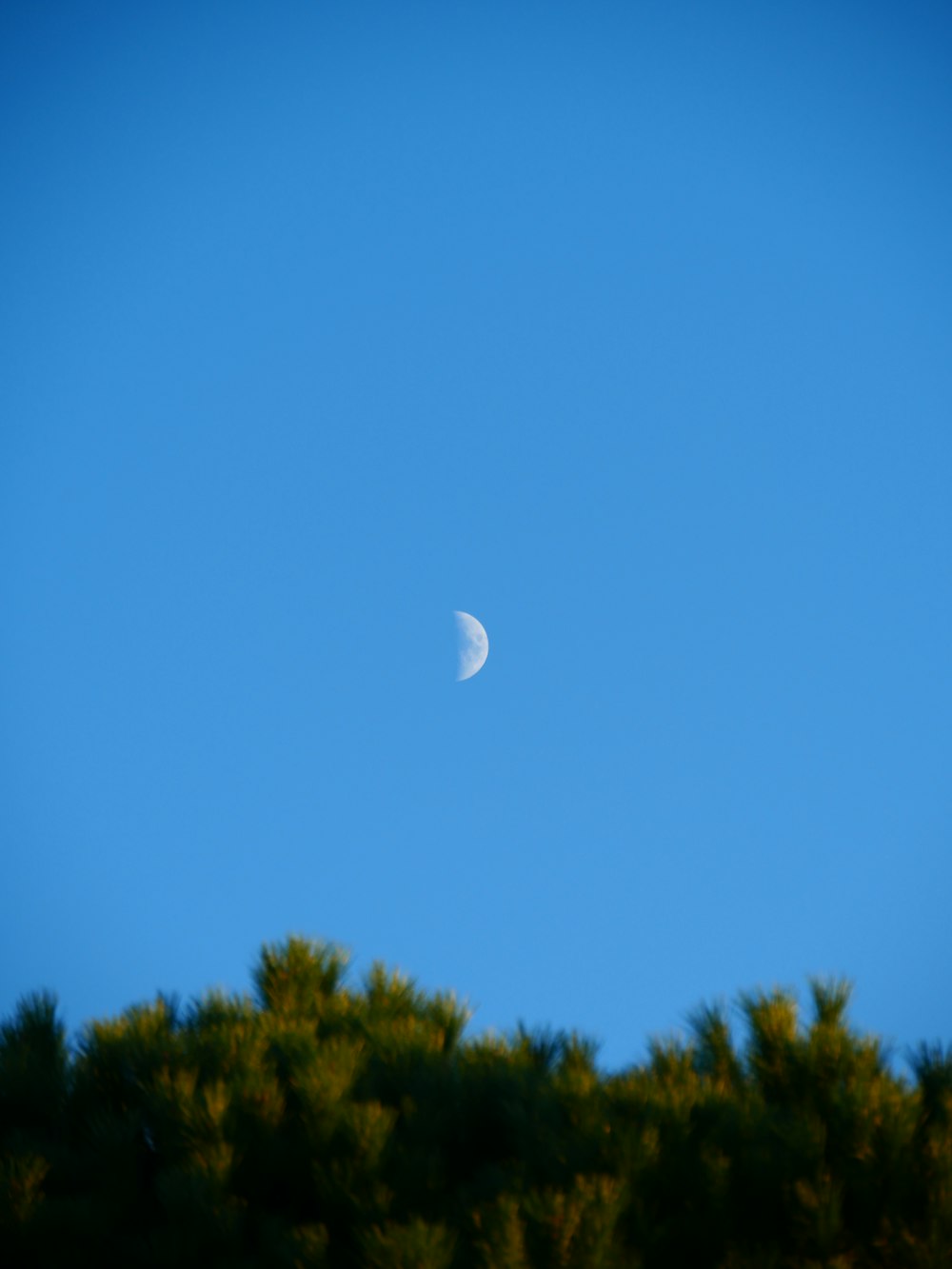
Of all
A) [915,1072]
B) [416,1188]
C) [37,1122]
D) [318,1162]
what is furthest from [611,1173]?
[37,1122]

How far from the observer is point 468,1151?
4945 millimetres

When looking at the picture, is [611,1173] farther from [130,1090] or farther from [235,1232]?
[130,1090]

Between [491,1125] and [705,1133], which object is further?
[491,1125]

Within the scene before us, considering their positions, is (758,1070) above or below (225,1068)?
below

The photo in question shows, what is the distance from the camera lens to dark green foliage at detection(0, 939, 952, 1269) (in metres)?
4.12

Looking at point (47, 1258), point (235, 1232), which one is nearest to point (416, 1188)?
point (235, 1232)

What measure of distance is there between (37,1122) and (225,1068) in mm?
1073

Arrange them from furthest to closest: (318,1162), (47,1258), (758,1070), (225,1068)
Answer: (758,1070)
(225,1068)
(318,1162)
(47,1258)

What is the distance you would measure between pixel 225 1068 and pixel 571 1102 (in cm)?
166

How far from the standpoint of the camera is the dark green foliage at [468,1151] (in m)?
4.12

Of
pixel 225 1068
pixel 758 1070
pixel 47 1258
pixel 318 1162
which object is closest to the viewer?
pixel 47 1258

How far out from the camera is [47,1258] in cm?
419

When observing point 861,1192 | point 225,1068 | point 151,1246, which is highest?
point 225,1068

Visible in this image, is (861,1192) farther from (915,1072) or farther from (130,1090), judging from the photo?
(130,1090)
